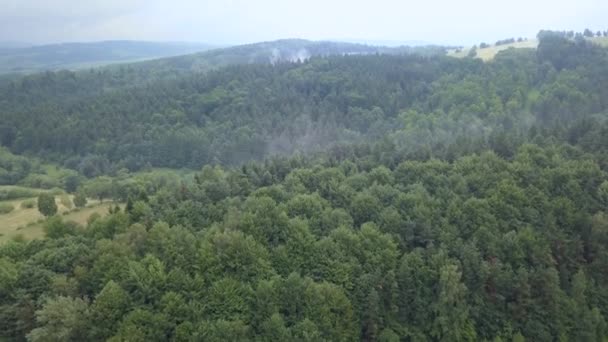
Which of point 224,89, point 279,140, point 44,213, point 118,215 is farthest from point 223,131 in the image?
point 118,215

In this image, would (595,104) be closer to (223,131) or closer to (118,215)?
(223,131)

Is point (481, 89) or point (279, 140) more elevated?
point (481, 89)

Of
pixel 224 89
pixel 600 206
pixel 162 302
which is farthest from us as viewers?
pixel 224 89

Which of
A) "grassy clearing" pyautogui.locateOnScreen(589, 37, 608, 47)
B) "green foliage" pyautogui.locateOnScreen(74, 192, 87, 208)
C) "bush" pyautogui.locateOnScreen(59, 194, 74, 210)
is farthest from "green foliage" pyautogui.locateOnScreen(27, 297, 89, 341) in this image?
"grassy clearing" pyautogui.locateOnScreen(589, 37, 608, 47)

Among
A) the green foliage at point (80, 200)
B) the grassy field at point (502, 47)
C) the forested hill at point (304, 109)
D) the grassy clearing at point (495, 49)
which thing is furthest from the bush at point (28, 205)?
the grassy clearing at point (495, 49)

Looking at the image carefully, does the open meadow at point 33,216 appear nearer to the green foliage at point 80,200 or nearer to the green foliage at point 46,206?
the green foliage at point 80,200

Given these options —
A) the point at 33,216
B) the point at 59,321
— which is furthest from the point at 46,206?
the point at 59,321

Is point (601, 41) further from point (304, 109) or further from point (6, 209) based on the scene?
point (6, 209)
